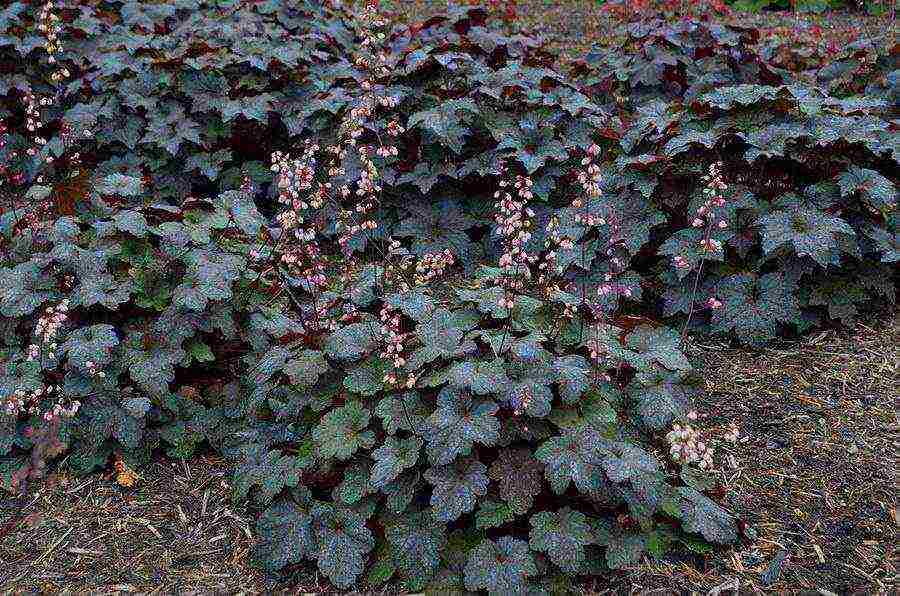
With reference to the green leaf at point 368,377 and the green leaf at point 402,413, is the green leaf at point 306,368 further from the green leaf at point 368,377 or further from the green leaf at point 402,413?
the green leaf at point 402,413

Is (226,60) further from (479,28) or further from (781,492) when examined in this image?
(781,492)

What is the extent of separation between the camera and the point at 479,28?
16.2 feet

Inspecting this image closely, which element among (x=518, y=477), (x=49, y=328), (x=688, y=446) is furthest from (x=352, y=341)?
(x=688, y=446)

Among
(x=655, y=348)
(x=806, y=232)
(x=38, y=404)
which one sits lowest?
(x=38, y=404)

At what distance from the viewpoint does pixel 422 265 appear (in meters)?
3.24

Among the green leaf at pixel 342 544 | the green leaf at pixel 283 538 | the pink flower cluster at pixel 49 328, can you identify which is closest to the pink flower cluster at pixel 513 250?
the green leaf at pixel 342 544

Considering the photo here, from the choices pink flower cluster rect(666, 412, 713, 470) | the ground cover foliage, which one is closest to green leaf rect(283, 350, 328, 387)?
the ground cover foliage

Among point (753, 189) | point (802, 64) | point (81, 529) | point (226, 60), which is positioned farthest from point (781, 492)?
point (226, 60)

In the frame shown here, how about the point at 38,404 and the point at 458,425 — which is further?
the point at 38,404

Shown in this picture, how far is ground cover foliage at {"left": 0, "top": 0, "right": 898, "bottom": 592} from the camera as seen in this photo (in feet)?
8.51

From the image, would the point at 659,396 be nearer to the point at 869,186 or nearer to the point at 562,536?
the point at 562,536

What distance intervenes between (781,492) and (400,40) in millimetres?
3375

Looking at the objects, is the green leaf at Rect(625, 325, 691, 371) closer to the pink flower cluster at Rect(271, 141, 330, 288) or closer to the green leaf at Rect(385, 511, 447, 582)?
the green leaf at Rect(385, 511, 447, 582)

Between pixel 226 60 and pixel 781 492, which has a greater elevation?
pixel 226 60
